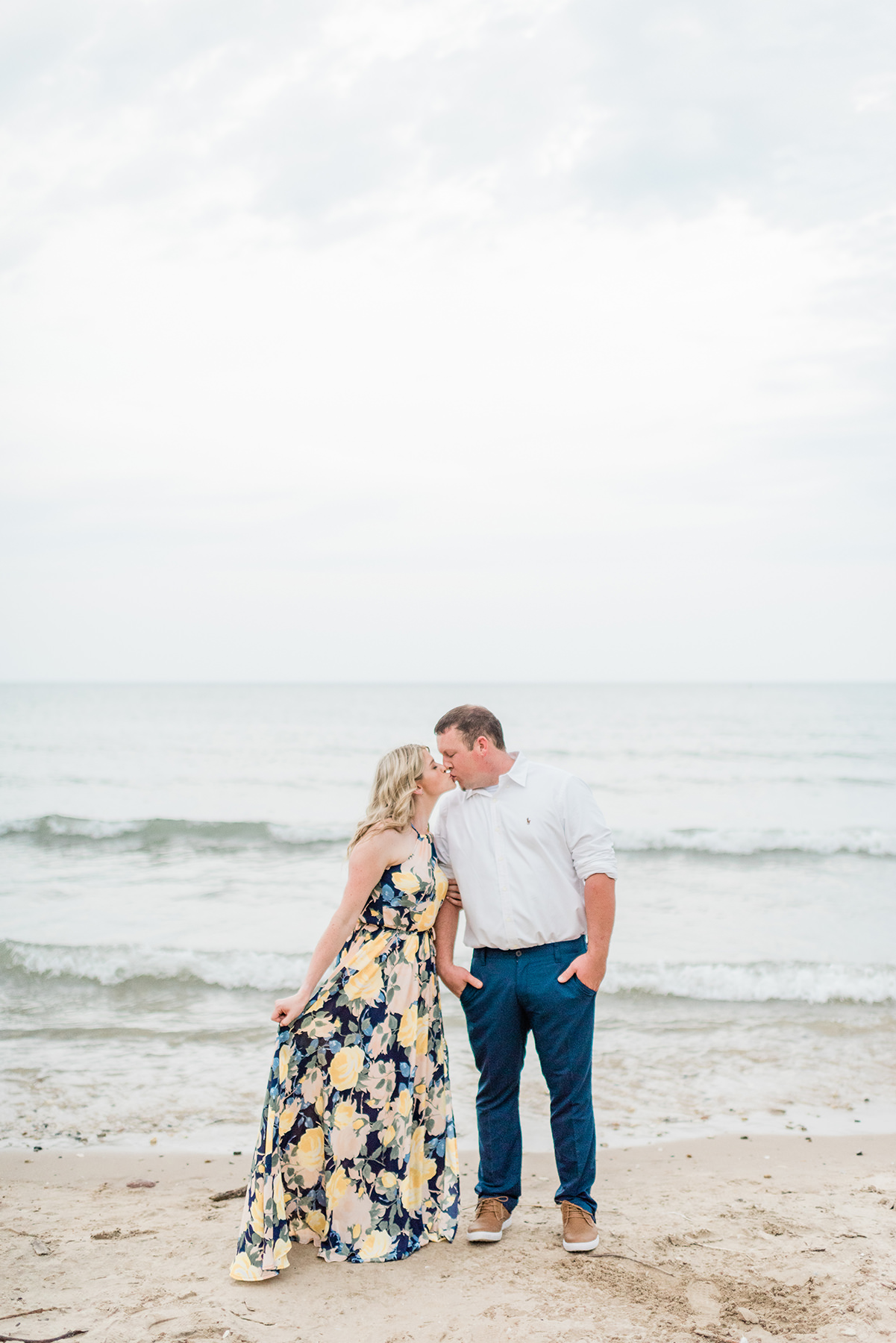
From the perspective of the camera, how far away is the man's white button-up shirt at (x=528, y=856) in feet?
11.6

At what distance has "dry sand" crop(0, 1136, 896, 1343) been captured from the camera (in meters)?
2.98

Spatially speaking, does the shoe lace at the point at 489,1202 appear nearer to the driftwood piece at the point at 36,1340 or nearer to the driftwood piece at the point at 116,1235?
the driftwood piece at the point at 116,1235

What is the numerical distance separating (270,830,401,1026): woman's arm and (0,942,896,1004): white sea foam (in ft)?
17.0

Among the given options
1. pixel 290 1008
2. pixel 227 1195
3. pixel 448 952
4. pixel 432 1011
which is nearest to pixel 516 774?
pixel 448 952

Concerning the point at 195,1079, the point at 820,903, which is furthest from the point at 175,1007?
the point at 820,903

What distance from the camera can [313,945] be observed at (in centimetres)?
1003

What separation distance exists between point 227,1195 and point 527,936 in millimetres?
2134

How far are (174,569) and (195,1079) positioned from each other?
126ft

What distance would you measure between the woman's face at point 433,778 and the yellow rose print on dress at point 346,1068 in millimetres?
987

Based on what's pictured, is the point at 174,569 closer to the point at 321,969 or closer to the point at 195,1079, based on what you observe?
the point at 195,1079

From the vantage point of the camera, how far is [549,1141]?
5.07 metres

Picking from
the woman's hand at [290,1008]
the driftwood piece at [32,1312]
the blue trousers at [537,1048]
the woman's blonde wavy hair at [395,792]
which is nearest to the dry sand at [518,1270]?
the driftwood piece at [32,1312]

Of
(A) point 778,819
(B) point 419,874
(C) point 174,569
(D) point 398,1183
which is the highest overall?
(C) point 174,569

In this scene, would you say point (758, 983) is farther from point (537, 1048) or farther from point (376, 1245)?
point (376, 1245)
